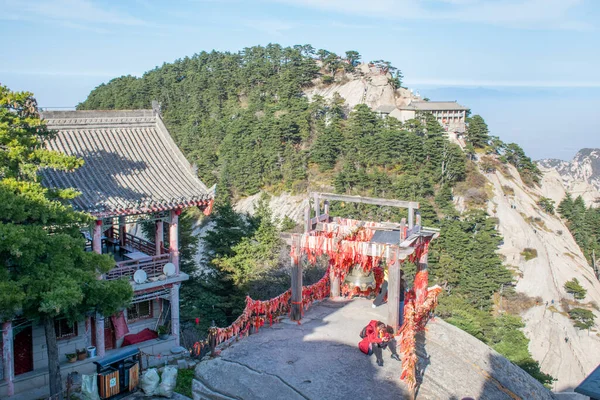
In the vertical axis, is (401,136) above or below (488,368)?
above

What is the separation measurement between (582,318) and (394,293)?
108 feet

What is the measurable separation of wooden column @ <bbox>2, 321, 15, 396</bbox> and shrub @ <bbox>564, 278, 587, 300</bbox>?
40.2m

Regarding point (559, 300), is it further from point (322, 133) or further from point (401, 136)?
point (322, 133)

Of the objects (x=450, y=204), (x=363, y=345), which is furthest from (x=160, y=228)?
(x=450, y=204)

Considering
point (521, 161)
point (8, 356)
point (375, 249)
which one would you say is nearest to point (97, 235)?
point (8, 356)

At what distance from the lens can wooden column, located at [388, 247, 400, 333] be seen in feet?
41.0

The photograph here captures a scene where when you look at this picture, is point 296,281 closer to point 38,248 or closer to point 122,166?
point 38,248

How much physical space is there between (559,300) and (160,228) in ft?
114

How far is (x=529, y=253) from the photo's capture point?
4288 centimetres

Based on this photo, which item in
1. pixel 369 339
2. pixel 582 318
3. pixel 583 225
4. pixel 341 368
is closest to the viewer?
pixel 341 368

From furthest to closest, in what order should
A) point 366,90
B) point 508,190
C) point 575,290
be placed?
point 366,90
point 508,190
point 575,290

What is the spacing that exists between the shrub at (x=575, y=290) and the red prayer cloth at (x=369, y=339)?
35.7 metres

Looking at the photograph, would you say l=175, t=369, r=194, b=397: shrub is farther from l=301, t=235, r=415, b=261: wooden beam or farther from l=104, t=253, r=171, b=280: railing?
l=301, t=235, r=415, b=261: wooden beam

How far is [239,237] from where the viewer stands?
24.7 m
